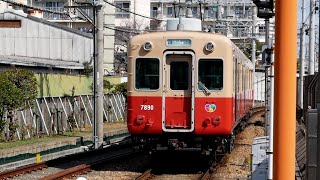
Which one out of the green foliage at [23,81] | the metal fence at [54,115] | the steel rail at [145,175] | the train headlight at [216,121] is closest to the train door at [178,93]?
the train headlight at [216,121]

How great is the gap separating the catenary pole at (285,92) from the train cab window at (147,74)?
28.4 feet

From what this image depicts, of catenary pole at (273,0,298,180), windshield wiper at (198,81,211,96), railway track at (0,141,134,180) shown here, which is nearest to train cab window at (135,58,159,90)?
windshield wiper at (198,81,211,96)

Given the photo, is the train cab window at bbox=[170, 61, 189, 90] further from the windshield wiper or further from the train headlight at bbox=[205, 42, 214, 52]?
the train headlight at bbox=[205, 42, 214, 52]

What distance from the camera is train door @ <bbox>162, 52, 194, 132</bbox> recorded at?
1259 centimetres

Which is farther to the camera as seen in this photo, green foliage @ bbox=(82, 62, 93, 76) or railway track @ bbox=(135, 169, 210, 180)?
green foliage @ bbox=(82, 62, 93, 76)

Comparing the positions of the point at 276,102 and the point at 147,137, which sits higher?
the point at 276,102

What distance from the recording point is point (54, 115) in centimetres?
2394

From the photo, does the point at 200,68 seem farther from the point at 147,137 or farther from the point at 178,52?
the point at 147,137

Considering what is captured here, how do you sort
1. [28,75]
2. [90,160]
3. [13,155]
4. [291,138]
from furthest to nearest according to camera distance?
[28,75] → [13,155] → [90,160] → [291,138]

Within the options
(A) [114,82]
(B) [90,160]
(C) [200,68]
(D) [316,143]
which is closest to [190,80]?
(C) [200,68]

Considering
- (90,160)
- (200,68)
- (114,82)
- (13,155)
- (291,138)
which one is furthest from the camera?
(114,82)

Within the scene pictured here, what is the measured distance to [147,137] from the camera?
42.2 feet

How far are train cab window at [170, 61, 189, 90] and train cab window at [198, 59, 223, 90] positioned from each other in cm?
29

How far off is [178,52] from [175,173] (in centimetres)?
264
